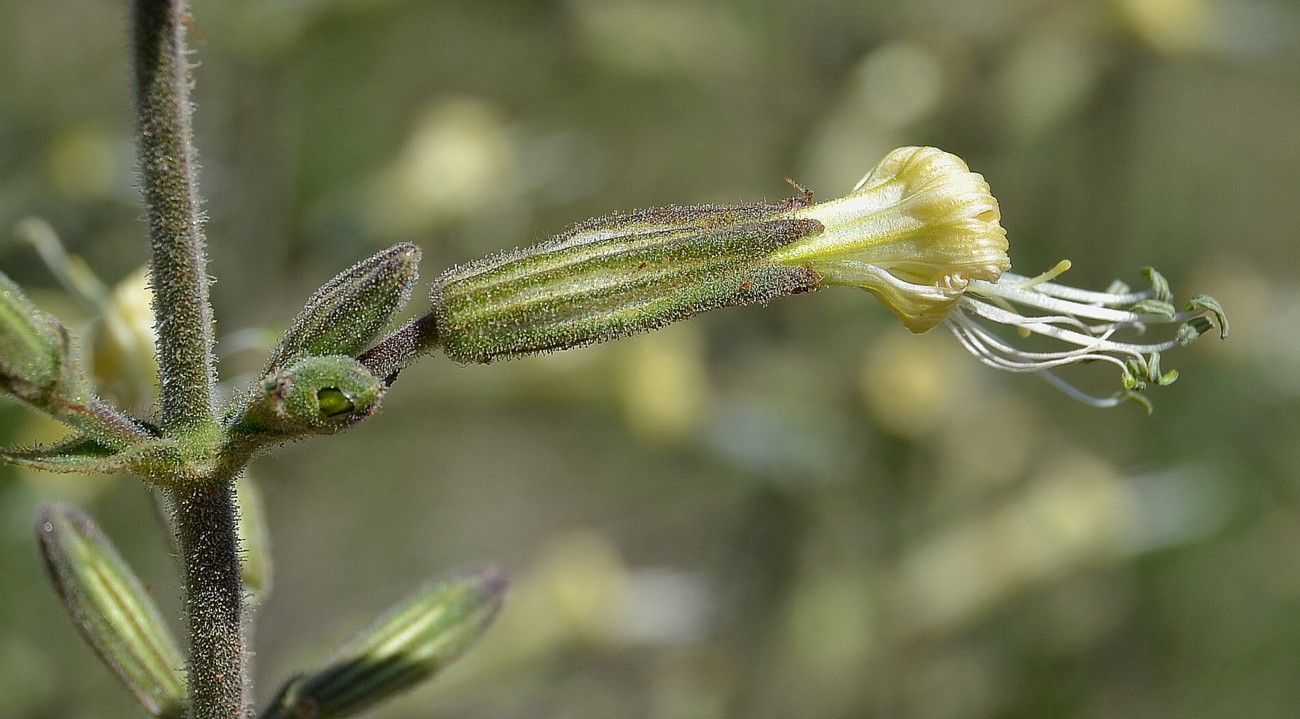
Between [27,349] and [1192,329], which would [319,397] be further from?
[1192,329]

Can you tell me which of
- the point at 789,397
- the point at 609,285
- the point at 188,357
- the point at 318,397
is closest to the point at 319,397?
the point at 318,397

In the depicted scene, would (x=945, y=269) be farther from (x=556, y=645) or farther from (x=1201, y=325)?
(x=556, y=645)

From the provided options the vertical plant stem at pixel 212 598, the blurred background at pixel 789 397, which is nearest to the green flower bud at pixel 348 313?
the vertical plant stem at pixel 212 598

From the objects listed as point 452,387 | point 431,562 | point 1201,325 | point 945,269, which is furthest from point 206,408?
point 431,562

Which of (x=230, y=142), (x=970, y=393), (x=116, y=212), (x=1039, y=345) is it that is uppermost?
(x=1039, y=345)

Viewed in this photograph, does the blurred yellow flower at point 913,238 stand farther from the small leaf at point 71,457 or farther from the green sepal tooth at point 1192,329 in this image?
the small leaf at point 71,457

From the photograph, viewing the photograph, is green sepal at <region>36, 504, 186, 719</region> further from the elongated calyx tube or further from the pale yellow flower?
the pale yellow flower
